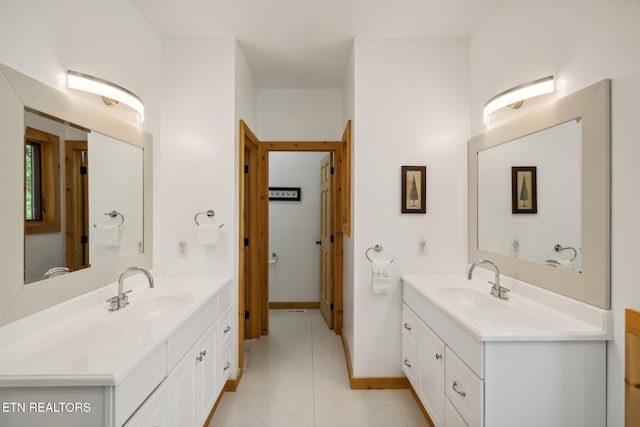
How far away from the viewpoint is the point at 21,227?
4.18ft

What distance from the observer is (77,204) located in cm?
158

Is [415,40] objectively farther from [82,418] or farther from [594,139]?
[82,418]

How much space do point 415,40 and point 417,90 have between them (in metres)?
0.38

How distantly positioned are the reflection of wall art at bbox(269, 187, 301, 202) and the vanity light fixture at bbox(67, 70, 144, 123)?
8.18 feet

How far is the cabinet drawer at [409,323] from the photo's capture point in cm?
216

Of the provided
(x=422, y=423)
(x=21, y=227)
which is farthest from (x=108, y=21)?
(x=422, y=423)

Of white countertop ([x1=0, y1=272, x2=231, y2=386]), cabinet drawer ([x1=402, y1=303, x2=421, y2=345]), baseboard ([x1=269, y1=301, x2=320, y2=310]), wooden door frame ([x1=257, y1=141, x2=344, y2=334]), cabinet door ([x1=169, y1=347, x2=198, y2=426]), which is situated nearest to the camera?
white countertop ([x1=0, y1=272, x2=231, y2=386])

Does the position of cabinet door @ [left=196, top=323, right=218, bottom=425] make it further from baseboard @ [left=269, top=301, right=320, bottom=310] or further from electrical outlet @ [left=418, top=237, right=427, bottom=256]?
baseboard @ [left=269, top=301, right=320, bottom=310]

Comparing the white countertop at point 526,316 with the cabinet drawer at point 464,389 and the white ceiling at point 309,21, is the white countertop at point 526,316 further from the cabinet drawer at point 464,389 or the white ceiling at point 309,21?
the white ceiling at point 309,21

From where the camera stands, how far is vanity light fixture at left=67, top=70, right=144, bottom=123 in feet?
5.05

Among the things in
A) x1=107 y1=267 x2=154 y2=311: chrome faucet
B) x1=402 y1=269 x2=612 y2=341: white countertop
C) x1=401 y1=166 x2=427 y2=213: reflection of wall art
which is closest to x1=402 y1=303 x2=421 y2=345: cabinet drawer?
x1=402 y1=269 x2=612 y2=341: white countertop

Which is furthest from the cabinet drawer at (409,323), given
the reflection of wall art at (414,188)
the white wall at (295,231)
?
the white wall at (295,231)

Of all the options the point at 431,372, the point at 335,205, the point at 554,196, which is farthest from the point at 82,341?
the point at 335,205

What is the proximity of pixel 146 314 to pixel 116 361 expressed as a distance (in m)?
0.79
